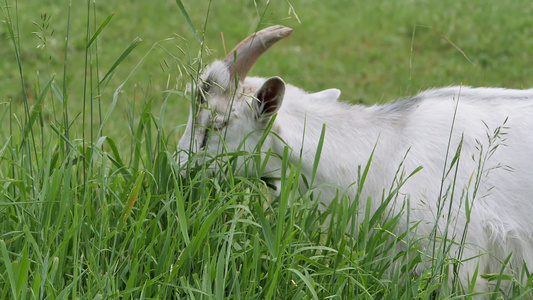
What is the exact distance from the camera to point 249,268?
3.08 meters

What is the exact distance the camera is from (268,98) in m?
3.68

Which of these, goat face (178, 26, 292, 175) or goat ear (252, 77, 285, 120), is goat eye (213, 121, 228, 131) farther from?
goat ear (252, 77, 285, 120)

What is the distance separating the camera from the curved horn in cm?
365

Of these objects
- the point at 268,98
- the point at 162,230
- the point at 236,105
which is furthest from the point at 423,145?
the point at 162,230

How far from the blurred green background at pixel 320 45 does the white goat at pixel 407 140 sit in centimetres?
423

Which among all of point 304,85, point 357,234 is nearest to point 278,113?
point 357,234

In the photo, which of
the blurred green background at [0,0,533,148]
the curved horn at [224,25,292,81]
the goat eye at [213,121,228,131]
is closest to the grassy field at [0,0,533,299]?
the curved horn at [224,25,292,81]

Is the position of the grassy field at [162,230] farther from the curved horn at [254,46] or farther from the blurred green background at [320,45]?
the blurred green background at [320,45]

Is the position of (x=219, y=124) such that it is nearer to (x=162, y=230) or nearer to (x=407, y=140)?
(x=162, y=230)

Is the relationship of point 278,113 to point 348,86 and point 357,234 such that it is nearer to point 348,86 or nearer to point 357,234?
point 357,234

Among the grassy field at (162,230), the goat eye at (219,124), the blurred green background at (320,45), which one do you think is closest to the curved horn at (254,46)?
the grassy field at (162,230)

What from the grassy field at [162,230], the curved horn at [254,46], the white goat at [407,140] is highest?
the curved horn at [254,46]

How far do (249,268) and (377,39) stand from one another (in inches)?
299

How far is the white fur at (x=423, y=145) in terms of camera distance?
3.49m
